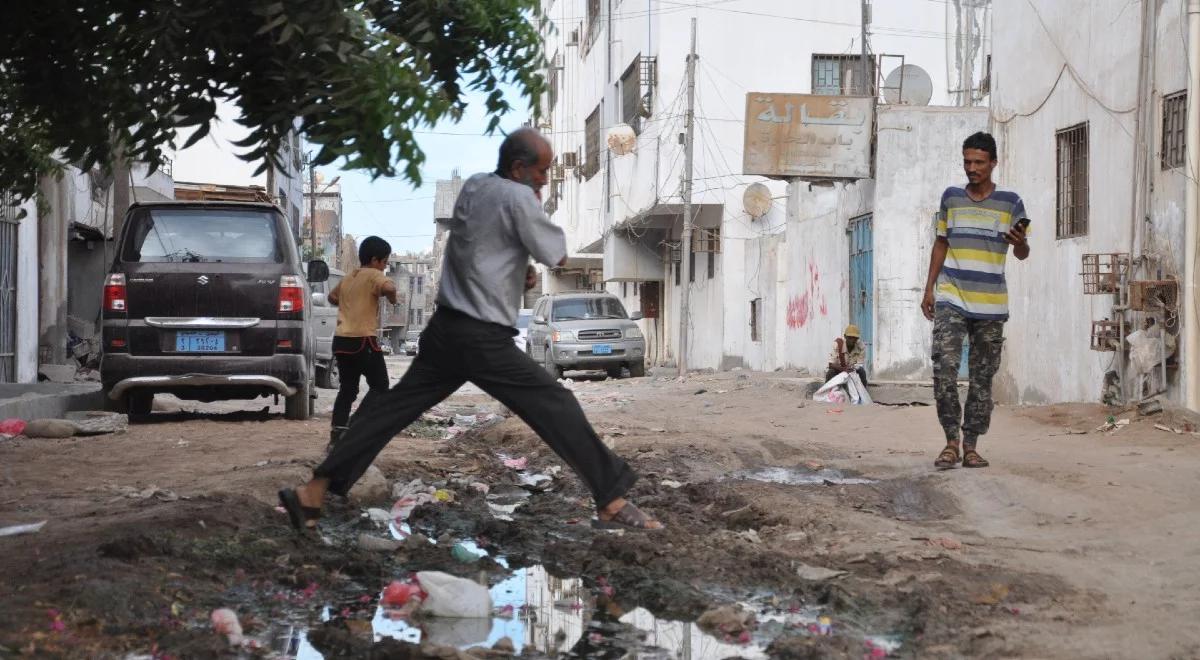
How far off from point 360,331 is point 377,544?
157 inches

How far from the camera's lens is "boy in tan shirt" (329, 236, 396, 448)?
9.37 meters

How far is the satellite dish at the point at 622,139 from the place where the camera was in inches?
1173

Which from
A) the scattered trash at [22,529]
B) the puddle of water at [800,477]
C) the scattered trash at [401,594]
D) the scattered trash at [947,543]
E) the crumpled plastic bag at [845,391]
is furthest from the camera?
the crumpled plastic bag at [845,391]

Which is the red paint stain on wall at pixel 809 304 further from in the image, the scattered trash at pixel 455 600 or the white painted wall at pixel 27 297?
the scattered trash at pixel 455 600

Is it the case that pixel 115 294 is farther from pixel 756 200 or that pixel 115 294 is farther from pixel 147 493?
pixel 756 200

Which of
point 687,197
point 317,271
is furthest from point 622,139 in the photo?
point 317,271

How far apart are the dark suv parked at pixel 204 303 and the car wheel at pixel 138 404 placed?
1.90ft

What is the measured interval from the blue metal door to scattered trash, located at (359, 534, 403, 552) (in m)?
14.7

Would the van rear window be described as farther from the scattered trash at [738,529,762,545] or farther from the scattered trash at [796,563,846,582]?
the scattered trash at [796,563,846,582]

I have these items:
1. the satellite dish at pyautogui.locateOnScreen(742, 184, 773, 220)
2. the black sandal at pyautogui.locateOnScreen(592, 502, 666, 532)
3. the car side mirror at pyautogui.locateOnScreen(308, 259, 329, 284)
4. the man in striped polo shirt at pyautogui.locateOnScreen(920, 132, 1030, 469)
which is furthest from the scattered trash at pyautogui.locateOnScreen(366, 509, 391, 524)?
the satellite dish at pyautogui.locateOnScreen(742, 184, 773, 220)

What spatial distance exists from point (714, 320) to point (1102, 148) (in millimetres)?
19249

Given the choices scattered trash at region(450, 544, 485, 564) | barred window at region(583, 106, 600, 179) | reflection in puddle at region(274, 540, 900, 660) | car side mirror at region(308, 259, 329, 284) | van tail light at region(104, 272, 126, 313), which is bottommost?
reflection in puddle at region(274, 540, 900, 660)

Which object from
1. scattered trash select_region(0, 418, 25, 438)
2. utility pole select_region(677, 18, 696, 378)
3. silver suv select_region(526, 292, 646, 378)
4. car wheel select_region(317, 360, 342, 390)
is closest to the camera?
scattered trash select_region(0, 418, 25, 438)

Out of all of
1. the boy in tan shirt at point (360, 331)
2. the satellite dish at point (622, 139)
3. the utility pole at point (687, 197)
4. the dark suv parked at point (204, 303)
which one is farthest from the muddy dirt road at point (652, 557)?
the satellite dish at point (622, 139)
